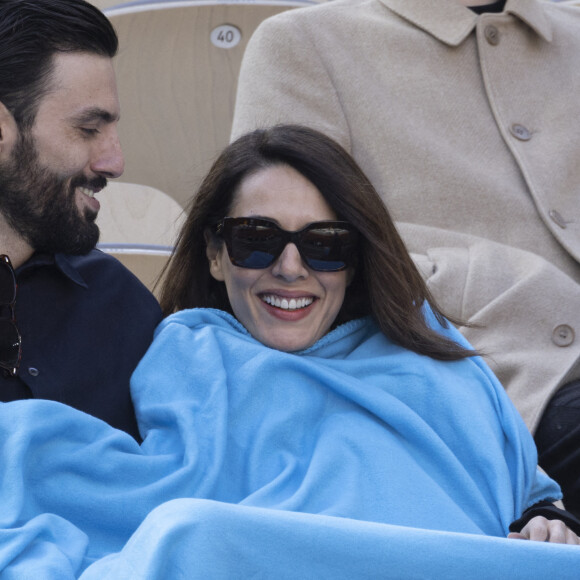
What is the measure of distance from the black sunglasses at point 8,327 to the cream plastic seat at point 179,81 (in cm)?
148

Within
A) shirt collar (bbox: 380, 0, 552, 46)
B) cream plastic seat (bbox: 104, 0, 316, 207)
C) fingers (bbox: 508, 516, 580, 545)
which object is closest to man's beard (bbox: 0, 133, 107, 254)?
fingers (bbox: 508, 516, 580, 545)

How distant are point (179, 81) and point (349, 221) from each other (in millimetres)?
1445

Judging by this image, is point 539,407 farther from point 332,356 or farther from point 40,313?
point 40,313

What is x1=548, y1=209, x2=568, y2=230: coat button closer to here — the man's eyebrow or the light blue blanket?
the light blue blanket

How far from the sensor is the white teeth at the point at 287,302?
2160mm

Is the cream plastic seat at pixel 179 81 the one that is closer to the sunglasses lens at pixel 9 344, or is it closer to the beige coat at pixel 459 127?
the beige coat at pixel 459 127

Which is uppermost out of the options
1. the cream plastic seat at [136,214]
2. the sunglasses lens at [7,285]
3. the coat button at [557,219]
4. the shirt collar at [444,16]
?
the shirt collar at [444,16]

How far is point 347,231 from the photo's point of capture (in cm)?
216

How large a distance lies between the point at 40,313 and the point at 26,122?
368 millimetres

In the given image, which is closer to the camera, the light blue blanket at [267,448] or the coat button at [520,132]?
the light blue blanket at [267,448]

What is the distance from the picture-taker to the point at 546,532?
6.10 feet

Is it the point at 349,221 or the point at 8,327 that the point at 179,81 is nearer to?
the point at 349,221

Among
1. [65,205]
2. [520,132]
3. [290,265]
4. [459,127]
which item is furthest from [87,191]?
[520,132]

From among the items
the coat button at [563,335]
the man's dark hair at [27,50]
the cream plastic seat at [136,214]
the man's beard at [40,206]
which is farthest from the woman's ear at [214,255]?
the cream plastic seat at [136,214]
